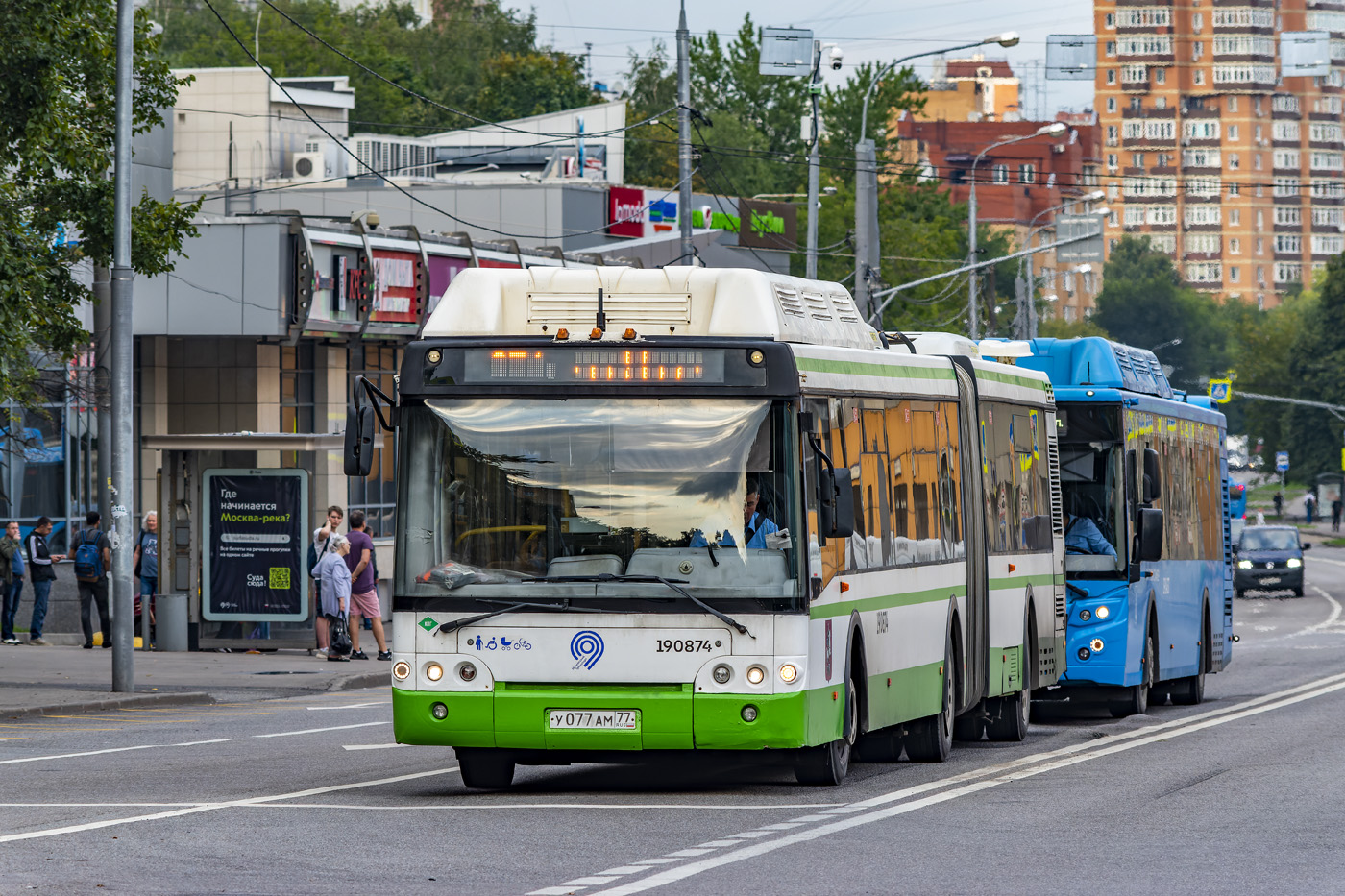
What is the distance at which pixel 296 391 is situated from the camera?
3703 cm

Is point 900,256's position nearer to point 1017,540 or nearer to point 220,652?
point 220,652

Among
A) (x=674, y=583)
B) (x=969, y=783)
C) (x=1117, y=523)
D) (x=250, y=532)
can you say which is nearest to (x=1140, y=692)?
(x=1117, y=523)

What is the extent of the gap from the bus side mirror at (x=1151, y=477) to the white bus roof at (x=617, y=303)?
8.01 m

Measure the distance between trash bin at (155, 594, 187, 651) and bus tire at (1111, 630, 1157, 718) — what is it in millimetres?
13359

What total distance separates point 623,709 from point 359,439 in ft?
6.40

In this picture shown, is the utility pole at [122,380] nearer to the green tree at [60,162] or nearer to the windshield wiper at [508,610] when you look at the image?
Result: the green tree at [60,162]

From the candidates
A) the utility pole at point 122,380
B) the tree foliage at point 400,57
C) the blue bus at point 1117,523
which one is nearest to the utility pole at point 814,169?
the blue bus at point 1117,523

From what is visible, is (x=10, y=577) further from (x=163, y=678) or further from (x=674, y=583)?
(x=674, y=583)

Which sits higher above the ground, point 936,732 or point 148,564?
point 148,564

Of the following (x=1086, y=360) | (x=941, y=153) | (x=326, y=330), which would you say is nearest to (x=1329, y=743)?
(x=1086, y=360)

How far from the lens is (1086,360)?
2095cm

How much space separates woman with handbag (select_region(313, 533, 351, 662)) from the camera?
2823cm

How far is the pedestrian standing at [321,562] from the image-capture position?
28.4 m

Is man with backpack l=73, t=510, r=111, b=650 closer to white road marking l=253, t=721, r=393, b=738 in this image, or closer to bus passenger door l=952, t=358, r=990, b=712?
white road marking l=253, t=721, r=393, b=738
